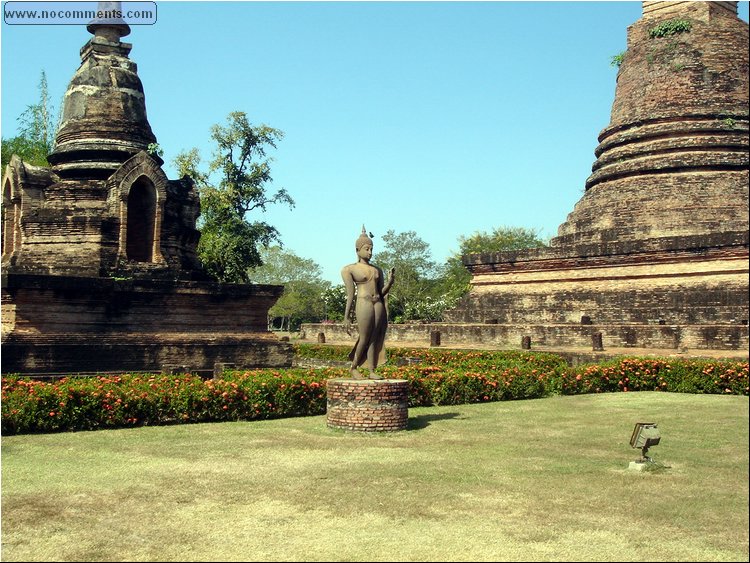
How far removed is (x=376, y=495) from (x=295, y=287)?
66.9 m

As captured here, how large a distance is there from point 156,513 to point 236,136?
25.8m

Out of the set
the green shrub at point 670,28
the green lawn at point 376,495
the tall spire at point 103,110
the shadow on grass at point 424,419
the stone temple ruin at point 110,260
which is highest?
the green shrub at point 670,28

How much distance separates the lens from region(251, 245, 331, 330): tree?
7006 centimetres

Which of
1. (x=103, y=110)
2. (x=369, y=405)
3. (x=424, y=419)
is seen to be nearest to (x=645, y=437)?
(x=369, y=405)

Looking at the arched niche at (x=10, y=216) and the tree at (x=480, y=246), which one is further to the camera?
the tree at (x=480, y=246)

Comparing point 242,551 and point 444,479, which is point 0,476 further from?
point 444,479

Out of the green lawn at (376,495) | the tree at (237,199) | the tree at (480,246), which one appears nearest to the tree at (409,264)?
the tree at (480,246)

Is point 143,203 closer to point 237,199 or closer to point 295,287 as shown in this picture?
point 237,199

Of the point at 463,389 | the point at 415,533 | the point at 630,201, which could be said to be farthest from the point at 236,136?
the point at 415,533

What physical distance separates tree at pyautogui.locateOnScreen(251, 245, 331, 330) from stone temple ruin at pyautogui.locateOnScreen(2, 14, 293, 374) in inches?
1953

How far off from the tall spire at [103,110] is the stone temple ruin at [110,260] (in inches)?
1.1

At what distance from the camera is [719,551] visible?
5.29 metres

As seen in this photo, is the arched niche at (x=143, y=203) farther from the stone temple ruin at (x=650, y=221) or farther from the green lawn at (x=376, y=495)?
the stone temple ruin at (x=650, y=221)

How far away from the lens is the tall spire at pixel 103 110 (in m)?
17.4
